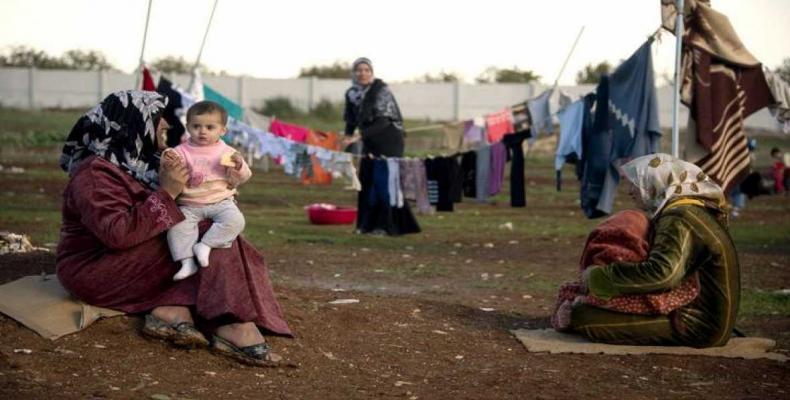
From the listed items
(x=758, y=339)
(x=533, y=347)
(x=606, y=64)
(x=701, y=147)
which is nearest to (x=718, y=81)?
(x=701, y=147)

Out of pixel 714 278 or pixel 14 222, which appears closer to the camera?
pixel 714 278

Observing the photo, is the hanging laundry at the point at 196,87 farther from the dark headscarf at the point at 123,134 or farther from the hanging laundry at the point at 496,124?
the dark headscarf at the point at 123,134

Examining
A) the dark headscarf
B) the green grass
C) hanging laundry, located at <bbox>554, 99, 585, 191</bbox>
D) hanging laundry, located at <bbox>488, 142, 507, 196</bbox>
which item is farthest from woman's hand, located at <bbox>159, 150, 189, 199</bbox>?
hanging laundry, located at <bbox>488, 142, 507, 196</bbox>

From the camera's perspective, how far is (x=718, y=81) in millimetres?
10297

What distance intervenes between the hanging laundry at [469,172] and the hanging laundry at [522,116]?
1.19 metres

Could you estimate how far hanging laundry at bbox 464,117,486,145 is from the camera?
1672 cm

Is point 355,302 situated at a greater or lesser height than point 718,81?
lesser

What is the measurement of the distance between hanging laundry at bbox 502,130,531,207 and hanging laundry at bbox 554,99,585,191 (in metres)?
1.11

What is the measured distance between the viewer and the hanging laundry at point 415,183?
13.9 metres

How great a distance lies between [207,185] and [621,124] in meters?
5.09

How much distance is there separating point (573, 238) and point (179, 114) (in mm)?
4922

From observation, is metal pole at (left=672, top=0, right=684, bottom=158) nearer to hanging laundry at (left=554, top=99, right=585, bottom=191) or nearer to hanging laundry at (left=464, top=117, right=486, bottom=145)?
hanging laundry at (left=554, top=99, right=585, bottom=191)

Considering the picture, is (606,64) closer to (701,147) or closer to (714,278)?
(701,147)

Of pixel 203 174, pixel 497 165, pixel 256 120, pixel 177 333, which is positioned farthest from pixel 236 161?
pixel 256 120
